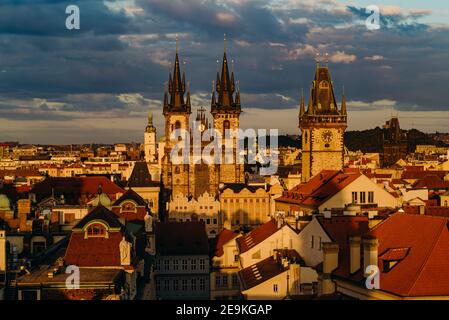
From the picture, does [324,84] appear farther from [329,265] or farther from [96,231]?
[329,265]

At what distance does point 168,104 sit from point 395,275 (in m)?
Result: 105

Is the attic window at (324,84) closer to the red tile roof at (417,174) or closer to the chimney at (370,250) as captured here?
the red tile roof at (417,174)

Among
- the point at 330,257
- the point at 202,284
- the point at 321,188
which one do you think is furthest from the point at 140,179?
the point at 330,257

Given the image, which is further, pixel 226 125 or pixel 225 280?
pixel 226 125

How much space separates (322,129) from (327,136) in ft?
3.21

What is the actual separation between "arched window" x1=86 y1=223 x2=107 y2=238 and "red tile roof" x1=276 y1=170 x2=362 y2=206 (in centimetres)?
2662

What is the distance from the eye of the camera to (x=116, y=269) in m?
40.6

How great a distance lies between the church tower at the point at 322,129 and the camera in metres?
102

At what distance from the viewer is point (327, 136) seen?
103m

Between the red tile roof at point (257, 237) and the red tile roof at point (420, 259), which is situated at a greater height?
the red tile roof at point (420, 259)

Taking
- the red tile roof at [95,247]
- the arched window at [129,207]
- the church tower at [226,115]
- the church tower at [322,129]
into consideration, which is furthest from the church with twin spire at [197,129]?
the red tile roof at [95,247]

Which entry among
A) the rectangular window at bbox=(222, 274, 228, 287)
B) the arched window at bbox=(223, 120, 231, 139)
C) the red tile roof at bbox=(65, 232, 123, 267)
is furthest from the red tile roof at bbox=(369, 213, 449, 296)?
the arched window at bbox=(223, 120, 231, 139)

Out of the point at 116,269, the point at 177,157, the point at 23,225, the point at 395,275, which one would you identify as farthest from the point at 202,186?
the point at 395,275

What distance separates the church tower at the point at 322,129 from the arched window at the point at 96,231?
5951cm
